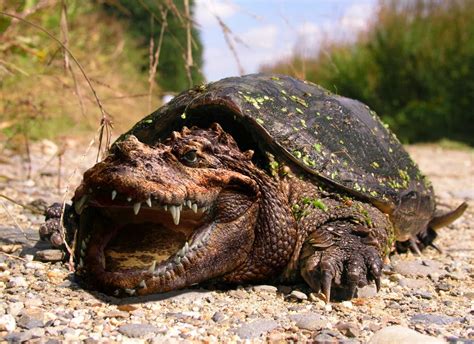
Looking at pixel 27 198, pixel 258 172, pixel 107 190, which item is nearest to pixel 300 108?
pixel 258 172

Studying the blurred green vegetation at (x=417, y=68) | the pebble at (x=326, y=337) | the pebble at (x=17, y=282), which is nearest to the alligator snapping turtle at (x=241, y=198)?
the pebble at (x=17, y=282)

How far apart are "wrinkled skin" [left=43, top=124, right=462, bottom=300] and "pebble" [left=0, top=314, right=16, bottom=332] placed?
1.29 ft

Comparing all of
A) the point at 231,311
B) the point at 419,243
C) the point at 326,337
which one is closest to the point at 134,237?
the point at 231,311

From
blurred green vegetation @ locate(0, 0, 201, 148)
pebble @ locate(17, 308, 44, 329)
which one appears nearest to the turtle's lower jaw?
pebble @ locate(17, 308, 44, 329)

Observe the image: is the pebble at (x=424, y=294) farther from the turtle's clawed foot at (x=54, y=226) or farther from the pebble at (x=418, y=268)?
the turtle's clawed foot at (x=54, y=226)

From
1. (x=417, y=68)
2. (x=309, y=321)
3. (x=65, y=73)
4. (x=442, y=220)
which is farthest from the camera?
(x=417, y=68)

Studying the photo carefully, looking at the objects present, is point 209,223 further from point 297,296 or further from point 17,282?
point 17,282

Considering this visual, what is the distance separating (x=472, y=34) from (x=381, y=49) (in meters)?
1.98

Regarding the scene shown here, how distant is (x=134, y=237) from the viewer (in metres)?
2.61

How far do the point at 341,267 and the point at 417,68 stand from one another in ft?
36.5

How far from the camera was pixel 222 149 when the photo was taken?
8.06 feet

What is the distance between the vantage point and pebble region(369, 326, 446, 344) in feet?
5.89

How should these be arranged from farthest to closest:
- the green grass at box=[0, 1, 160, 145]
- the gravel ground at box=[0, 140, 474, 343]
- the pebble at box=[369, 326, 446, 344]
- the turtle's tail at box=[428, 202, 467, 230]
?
the green grass at box=[0, 1, 160, 145], the turtle's tail at box=[428, 202, 467, 230], the gravel ground at box=[0, 140, 474, 343], the pebble at box=[369, 326, 446, 344]

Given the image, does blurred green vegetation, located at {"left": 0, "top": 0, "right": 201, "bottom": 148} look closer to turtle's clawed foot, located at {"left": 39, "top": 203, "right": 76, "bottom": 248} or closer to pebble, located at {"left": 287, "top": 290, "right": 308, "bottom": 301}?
turtle's clawed foot, located at {"left": 39, "top": 203, "right": 76, "bottom": 248}
